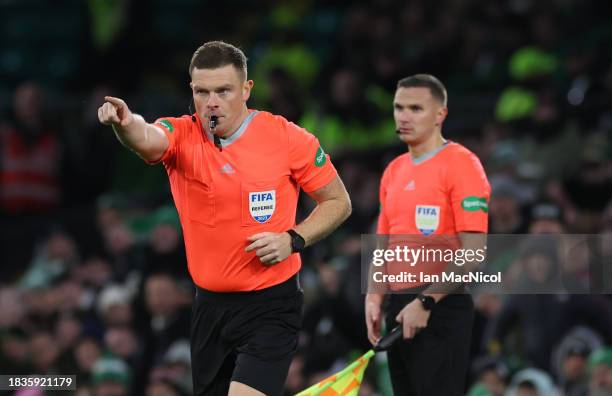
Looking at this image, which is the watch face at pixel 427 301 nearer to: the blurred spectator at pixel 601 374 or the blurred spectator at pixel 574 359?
the blurred spectator at pixel 601 374

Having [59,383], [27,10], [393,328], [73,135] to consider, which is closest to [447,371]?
[393,328]

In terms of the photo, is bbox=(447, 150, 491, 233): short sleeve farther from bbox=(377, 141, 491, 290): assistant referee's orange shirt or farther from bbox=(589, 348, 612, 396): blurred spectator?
bbox=(589, 348, 612, 396): blurred spectator

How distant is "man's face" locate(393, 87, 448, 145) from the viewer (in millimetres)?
6730

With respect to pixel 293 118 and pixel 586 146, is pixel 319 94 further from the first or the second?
pixel 586 146

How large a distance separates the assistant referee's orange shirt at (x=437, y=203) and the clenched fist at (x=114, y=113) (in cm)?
179

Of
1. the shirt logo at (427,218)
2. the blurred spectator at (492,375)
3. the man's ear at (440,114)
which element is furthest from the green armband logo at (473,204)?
the blurred spectator at (492,375)

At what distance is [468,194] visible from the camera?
6.50 metres

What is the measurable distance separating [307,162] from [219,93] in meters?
0.57

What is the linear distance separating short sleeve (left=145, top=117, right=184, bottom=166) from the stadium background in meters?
3.29

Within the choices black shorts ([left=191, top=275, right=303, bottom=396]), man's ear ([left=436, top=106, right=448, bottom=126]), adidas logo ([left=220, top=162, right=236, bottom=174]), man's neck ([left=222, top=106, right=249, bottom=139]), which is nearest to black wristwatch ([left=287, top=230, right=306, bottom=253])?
black shorts ([left=191, top=275, right=303, bottom=396])

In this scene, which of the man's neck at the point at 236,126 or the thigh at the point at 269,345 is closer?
the thigh at the point at 269,345

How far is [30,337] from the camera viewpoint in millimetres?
10961

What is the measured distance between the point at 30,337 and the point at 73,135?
295cm

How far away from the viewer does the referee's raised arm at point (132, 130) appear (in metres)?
5.39
